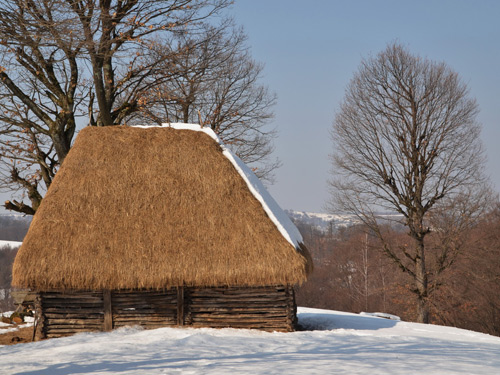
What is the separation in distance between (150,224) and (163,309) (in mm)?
2003

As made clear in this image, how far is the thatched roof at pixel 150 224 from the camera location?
1095 cm

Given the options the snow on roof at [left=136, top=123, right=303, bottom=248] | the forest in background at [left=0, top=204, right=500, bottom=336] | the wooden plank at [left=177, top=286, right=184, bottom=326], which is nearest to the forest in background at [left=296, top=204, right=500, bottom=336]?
the forest in background at [left=0, top=204, right=500, bottom=336]

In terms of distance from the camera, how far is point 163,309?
1180 cm

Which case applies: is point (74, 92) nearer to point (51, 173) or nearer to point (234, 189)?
point (51, 173)

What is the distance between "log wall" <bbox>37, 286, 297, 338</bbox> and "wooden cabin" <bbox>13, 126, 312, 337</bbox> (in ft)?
0.08

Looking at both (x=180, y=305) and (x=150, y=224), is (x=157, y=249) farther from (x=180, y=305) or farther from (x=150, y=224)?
(x=180, y=305)

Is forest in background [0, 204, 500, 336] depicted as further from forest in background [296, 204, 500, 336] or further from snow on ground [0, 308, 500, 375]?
snow on ground [0, 308, 500, 375]

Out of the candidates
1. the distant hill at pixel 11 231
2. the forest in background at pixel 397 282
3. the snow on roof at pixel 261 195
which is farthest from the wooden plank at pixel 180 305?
the distant hill at pixel 11 231

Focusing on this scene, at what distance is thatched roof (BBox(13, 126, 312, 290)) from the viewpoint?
431 inches

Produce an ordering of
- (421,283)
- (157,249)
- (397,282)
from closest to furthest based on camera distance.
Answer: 1. (157,249)
2. (421,283)
3. (397,282)

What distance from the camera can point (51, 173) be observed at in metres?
17.1

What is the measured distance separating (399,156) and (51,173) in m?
12.6

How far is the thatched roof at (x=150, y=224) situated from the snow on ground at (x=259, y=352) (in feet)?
3.93

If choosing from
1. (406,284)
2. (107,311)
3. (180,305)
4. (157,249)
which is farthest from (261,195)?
(406,284)
